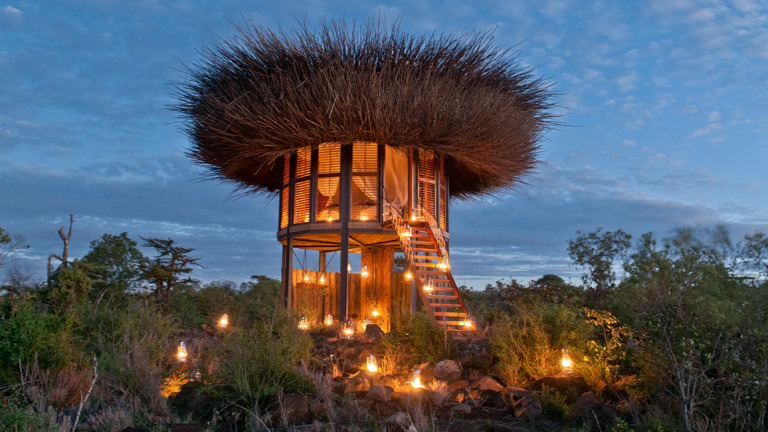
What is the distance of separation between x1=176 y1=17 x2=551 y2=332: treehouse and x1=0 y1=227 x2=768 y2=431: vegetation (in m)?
3.13

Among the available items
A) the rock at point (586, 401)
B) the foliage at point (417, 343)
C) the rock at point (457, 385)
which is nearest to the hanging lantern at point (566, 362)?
the rock at point (586, 401)

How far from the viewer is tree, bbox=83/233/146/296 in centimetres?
1662

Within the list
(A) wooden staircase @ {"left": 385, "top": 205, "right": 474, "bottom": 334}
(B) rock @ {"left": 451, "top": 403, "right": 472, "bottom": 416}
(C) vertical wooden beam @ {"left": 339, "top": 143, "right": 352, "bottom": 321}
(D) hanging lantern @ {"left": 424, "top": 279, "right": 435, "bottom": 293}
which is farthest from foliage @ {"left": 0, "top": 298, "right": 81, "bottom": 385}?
(D) hanging lantern @ {"left": 424, "top": 279, "right": 435, "bottom": 293}

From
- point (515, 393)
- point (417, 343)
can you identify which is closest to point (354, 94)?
point (417, 343)

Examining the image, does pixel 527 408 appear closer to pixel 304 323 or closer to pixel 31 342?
pixel 31 342

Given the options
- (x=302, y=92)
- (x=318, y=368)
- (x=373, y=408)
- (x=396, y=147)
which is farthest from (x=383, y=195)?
(x=373, y=408)

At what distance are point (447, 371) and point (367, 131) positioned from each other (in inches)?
251

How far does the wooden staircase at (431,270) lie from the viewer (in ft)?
39.5

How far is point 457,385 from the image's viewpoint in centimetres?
816

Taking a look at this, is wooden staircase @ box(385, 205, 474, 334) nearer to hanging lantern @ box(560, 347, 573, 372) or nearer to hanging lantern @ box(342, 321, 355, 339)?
hanging lantern @ box(342, 321, 355, 339)

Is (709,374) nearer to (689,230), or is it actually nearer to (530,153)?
(689,230)

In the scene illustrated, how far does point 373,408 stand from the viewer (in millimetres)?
7352

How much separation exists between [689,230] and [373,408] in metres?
4.26

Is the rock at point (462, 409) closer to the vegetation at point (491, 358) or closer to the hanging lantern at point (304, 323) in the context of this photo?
the vegetation at point (491, 358)
